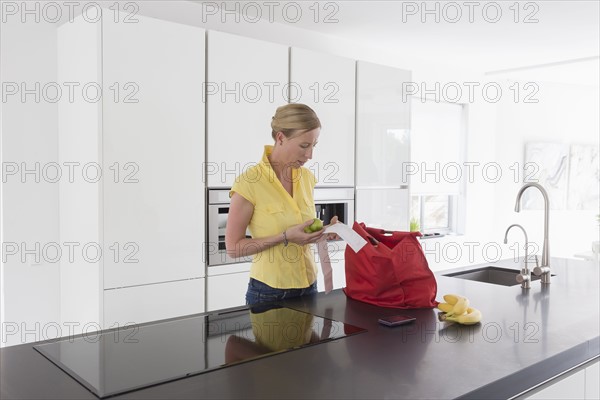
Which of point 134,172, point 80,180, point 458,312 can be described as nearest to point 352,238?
point 458,312

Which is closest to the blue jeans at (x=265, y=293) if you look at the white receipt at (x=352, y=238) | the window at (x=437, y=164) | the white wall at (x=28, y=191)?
the white receipt at (x=352, y=238)

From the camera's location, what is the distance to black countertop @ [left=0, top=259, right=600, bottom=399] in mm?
1229

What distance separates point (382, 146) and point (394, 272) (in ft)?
7.70

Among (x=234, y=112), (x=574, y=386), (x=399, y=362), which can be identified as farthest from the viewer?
(x=234, y=112)

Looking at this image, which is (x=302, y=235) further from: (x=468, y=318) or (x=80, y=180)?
(x=80, y=180)

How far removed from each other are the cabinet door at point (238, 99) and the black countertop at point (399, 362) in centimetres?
145

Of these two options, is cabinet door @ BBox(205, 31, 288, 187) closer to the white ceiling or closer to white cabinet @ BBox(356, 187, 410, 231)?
the white ceiling

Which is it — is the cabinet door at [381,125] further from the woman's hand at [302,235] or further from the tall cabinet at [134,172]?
the woman's hand at [302,235]

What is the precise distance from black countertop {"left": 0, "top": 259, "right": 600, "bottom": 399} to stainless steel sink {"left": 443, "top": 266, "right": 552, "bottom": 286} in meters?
0.73

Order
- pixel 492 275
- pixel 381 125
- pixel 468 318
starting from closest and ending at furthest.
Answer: pixel 468 318
pixel 492 275
pixel 381 125

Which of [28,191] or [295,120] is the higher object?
[295,120]

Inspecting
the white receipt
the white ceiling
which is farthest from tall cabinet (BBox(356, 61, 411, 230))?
the white receipt

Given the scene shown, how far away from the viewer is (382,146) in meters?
4.19

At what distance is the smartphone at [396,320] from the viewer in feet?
5.76
